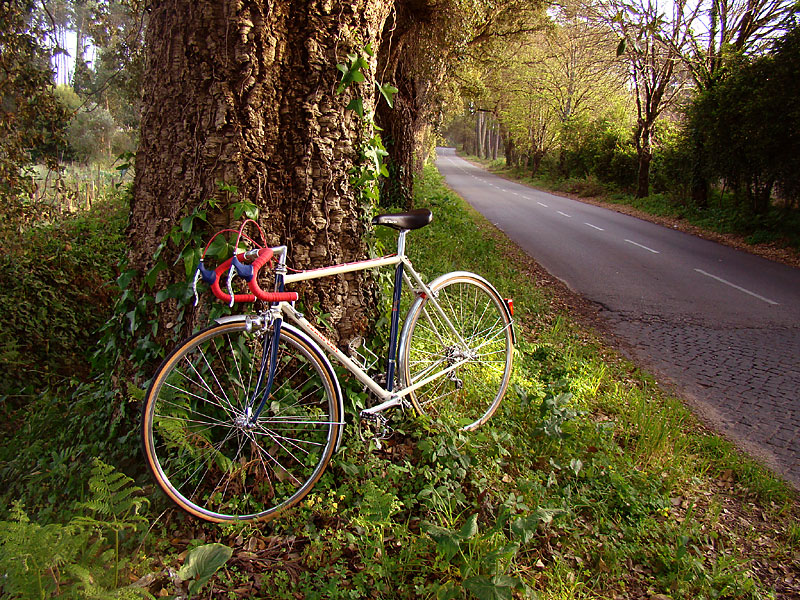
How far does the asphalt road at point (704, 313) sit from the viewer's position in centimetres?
460

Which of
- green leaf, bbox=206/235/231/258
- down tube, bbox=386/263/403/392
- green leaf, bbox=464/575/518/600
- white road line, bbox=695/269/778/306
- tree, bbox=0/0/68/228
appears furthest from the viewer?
white road line, bbox=695/269/778/306

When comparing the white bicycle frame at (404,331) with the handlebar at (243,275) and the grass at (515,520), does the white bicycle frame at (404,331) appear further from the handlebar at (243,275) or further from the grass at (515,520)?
the grass at (515,520)

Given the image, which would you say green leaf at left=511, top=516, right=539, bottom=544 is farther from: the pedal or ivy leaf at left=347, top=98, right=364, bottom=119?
ivy leaf at left=347, top=98, right=364, bottom=119

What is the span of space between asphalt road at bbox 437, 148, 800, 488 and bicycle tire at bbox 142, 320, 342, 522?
329 centimetres

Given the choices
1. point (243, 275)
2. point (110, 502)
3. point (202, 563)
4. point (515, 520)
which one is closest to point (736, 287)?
point (515, 520)

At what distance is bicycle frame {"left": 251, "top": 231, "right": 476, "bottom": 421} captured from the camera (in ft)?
8.32

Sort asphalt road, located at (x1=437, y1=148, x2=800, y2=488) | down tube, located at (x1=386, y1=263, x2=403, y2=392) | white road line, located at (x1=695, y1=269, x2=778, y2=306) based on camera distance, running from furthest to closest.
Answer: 1. white road line, located at (x1=695, y1=269, x2=778, y2=306)
2. asphalt road, located at (x1=437, y1=148, x2=800, y2=488)
3. down tube, located at (x1=386, y1=263, x2=403, y2=392)

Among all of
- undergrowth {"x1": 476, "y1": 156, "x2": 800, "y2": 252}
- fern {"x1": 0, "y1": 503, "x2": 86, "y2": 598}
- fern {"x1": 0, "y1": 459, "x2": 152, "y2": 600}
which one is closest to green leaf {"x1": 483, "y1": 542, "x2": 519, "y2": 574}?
fern {"x1": 0, "y1": 459, "x2": 152, "y2": 600}

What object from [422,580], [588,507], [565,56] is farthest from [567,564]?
[565,56]

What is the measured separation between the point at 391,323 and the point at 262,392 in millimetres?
875

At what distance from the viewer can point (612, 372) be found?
534cm

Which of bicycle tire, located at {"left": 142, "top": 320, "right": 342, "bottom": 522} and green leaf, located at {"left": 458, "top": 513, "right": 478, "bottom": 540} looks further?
bicycle tire, located at {"left": 142, "top": 320, "right": 342, "bottom": 522}

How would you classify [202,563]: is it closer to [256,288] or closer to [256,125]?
[256,288]

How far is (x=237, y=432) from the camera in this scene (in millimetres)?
2723
